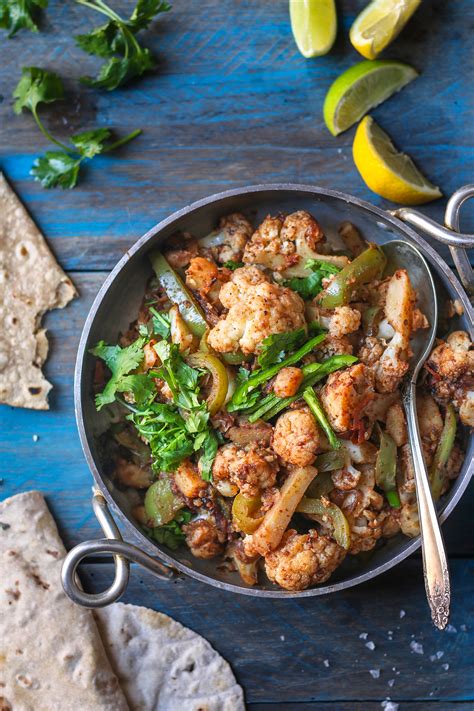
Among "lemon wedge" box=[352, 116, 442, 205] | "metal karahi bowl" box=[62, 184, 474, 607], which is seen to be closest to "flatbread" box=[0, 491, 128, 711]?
"metal karahi bowl" box=[62, 184, 474, 607]

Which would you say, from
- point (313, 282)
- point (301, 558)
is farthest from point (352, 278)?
point (301, 558)

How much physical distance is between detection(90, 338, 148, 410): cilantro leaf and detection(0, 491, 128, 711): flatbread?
713 millimetres

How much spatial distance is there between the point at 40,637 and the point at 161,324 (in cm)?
135

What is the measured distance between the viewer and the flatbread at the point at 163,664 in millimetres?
2895

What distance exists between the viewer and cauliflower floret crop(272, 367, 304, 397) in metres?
2.36

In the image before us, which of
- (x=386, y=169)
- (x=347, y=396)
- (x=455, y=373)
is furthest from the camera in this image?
(x=386, y=169)

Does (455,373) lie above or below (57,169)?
below

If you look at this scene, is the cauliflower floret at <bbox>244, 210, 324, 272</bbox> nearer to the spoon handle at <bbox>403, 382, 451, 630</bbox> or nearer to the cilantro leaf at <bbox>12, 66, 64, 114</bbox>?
the spoon handle at <bbox>403, 382, 451, 630</bbox>

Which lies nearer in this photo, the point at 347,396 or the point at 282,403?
the point at 347,396

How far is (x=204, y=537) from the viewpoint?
102 inches

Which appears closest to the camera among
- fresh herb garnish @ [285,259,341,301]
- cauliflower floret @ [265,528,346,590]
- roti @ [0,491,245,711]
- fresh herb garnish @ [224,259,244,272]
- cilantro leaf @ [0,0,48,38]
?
cauliflower floret @ [265,528,346,590]

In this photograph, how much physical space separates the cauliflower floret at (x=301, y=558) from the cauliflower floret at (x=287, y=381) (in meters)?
0.49

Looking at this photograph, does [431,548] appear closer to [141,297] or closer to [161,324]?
[161,324]

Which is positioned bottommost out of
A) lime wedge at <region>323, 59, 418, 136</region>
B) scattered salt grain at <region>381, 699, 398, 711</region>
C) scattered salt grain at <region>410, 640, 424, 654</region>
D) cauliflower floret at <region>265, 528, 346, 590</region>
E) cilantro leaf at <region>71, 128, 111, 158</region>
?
scattered salt grain at <region>381, 699, 398, 711</region>
